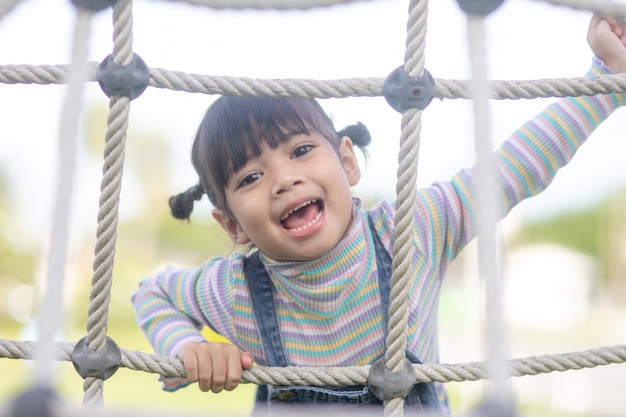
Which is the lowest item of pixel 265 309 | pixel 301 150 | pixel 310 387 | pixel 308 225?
pixel 310 387

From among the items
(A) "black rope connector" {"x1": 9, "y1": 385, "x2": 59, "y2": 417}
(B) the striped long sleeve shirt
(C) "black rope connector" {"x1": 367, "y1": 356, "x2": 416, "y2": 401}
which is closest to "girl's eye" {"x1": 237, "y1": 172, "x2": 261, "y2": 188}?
(B) the striped long sleeve shirt

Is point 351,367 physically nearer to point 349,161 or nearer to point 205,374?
point 205,374

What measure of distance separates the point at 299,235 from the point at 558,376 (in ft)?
25.1

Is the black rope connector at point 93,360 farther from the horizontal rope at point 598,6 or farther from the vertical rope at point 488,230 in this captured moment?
the horizontal rope at point 598,6

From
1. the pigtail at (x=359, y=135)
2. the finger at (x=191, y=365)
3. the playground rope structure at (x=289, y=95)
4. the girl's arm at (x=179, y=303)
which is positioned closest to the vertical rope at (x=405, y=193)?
the playground rope structure at (x=289, y=95)

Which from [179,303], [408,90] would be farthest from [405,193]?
[179,303]

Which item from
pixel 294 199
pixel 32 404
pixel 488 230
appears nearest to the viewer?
pixel 32 404

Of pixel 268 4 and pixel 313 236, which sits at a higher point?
pixel 268 4

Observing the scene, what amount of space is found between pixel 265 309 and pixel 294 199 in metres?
0.18

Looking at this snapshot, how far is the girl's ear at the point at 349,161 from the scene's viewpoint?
114 cm

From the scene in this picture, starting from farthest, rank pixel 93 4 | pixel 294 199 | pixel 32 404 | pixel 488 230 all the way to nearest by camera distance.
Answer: pixel 294 199
pixel 93 4
pixel 488 230
pixel 32 404

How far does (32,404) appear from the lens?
0.49 metres

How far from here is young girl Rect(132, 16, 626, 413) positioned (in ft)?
3.31

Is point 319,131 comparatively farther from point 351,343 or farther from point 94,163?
point 94,163
